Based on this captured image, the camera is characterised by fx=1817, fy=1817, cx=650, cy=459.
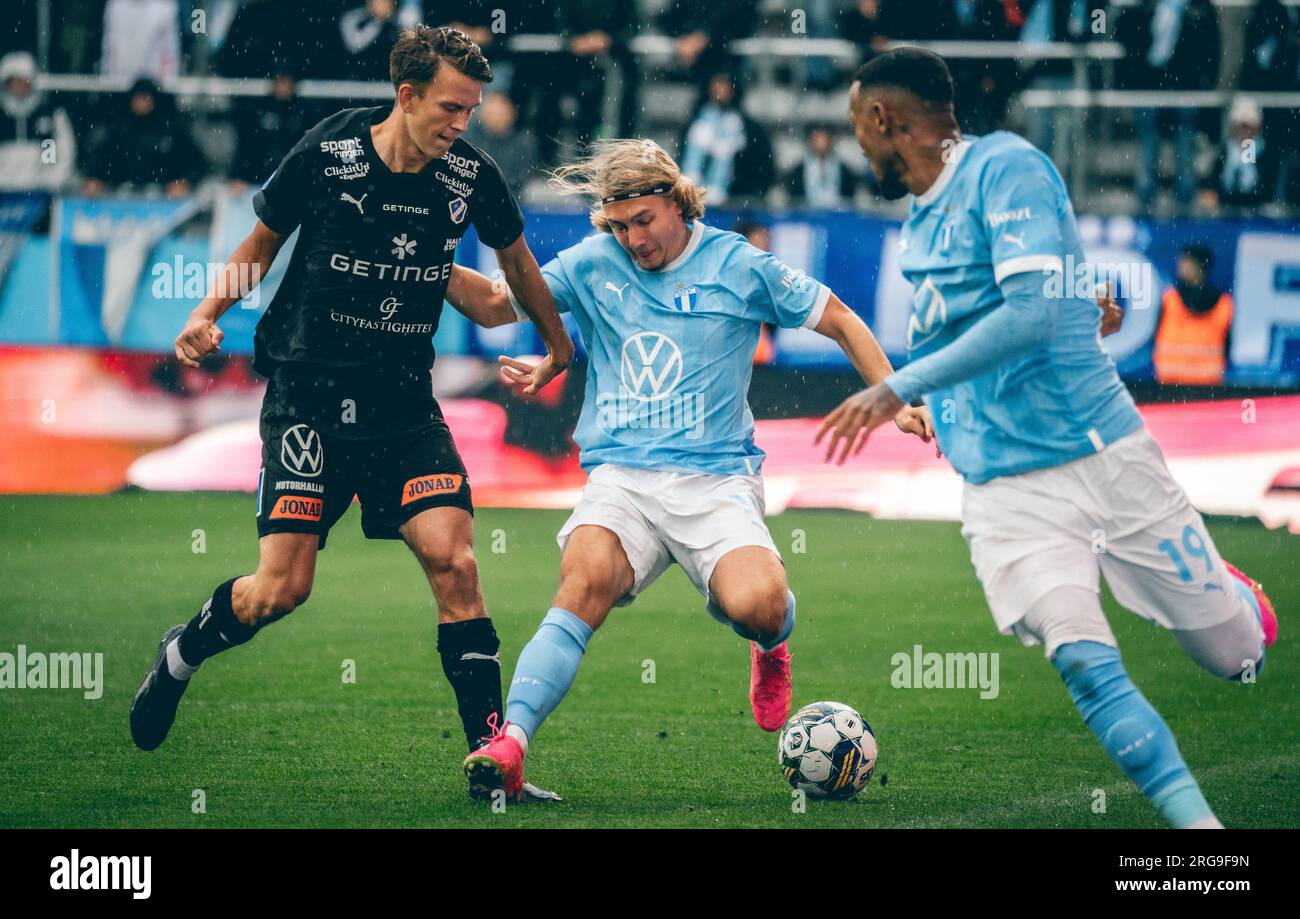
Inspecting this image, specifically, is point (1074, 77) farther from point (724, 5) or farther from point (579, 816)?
point (579, 816)

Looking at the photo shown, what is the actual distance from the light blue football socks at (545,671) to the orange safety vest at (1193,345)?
8.12 metres

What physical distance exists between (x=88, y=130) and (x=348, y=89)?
204 centimetres

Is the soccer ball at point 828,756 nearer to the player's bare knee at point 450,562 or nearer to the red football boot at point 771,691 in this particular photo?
the red football boot at point 771,691

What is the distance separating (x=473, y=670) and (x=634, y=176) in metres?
1.65

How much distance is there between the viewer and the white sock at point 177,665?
602 centimetres

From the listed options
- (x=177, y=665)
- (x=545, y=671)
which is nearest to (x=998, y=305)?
(x=545, y=671)

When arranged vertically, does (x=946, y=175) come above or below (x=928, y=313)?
above

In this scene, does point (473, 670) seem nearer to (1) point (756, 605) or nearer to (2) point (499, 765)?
(2) point (499, 765)

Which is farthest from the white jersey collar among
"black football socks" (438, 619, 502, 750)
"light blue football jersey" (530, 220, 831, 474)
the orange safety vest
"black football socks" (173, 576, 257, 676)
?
the orange safety vest

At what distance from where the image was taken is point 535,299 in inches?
238

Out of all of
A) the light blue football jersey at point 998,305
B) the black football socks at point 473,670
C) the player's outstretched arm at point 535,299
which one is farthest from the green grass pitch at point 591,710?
the player's outstretched arm at point 535,299

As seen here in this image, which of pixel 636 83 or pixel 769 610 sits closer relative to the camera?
pixel 769 610

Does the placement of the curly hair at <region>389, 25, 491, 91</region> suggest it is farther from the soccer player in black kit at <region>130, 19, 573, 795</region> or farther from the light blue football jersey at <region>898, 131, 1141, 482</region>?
the light blue football jersey at <region>898, 131, 1141, 482</region>
